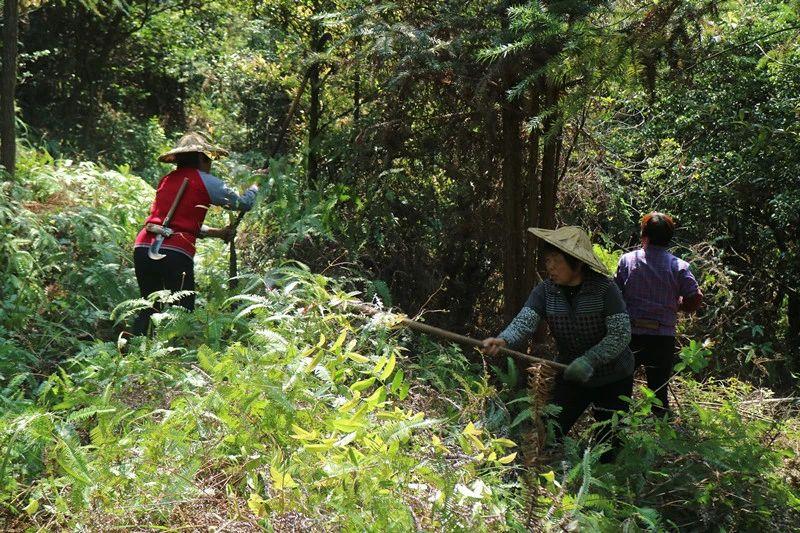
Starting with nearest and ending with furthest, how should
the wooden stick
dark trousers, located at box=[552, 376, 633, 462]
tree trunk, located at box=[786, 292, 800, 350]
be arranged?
the wooden stick < dark trousers, located at box=[552, 376, 633, 462] < tree trunk, located at box=[786, 292, 800, 350]

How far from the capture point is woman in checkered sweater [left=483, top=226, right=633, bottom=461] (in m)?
4.91

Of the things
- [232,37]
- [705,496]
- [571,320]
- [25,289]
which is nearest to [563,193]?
[571,320]

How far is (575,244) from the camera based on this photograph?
4934 mm

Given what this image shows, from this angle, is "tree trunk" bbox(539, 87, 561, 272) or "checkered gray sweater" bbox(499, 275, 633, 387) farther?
"tree trunk" bbox(539, 87, 561, 272)

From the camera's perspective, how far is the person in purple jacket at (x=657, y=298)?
5.94 meters

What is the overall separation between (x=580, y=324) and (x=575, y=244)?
0.45 meters

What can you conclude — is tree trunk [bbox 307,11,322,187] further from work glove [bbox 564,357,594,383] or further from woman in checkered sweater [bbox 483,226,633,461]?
work glove [bbox 564,357,594,383]

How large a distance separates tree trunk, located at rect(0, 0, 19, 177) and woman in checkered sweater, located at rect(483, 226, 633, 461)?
17.4ft

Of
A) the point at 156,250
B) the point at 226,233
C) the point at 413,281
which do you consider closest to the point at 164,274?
the point at 156,250

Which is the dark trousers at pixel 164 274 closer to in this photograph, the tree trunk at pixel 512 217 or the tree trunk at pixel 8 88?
the tree trunk at pixel 512 217

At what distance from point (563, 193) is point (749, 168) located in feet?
8.42

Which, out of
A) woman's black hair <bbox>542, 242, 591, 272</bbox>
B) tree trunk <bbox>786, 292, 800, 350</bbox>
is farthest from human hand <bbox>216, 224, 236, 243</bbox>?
tree trunk <bbox>786, 292, 800, 350</bbox>

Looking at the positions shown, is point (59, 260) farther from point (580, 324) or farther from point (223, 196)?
point (580, 324)

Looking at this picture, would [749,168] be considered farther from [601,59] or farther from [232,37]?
[232,37]
